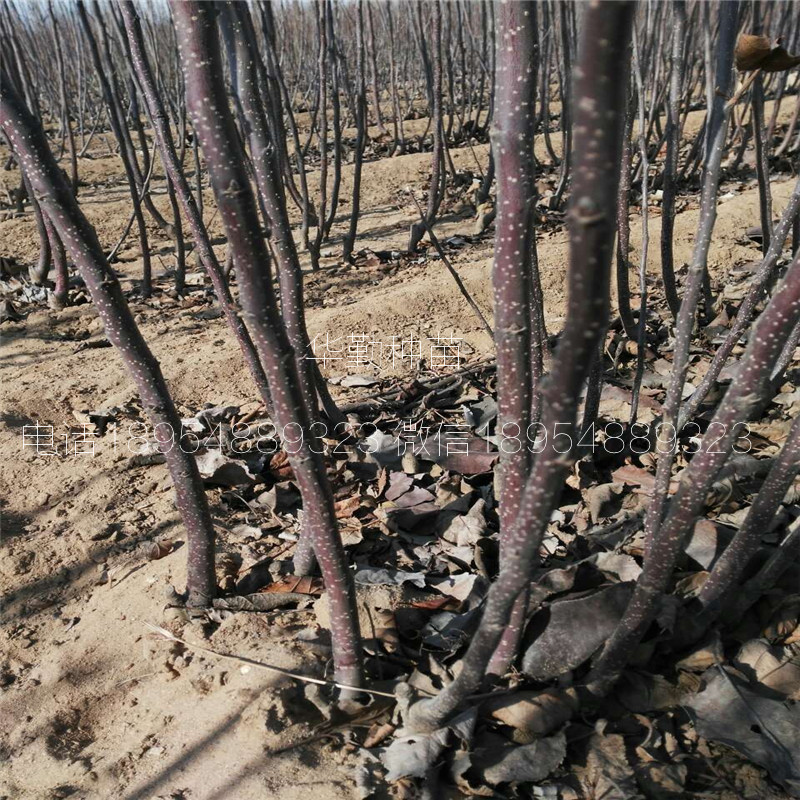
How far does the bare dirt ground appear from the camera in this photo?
1398 millimetres

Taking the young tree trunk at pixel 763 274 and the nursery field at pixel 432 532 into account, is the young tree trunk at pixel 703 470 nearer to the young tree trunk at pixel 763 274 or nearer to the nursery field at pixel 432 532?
the nursery field at pixel 432 532

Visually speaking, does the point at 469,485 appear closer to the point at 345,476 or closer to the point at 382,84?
the point at 345,476

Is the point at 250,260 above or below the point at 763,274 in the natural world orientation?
above

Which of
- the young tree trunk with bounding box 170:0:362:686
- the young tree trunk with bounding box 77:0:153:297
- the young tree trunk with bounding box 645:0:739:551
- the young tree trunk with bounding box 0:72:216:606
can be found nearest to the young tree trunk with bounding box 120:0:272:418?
the young tree trunk with bounding box 0:72:216:606

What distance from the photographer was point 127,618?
178cm

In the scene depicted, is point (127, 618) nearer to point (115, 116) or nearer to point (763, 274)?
point (763, 274)

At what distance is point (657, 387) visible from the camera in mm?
2746

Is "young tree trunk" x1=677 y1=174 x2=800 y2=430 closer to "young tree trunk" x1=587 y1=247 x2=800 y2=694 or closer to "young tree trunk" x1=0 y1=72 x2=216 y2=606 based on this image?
"young tree trunk" x1=587 y1=247 x2=800 y2=694

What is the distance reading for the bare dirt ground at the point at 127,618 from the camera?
140cm

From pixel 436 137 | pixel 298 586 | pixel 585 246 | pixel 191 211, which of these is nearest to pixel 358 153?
pixel 436 137

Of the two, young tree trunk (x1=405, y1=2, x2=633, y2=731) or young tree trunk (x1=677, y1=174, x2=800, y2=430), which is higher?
young tree trunk (x1=405, y1=2, x2=633, y2=731)

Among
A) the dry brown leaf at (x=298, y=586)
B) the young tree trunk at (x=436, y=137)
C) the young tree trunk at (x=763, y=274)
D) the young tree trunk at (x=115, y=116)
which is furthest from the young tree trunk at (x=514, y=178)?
the young tree trunk at (x=115, y=116)

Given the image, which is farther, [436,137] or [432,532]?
[436,137]

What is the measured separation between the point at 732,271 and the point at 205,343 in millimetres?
2828
